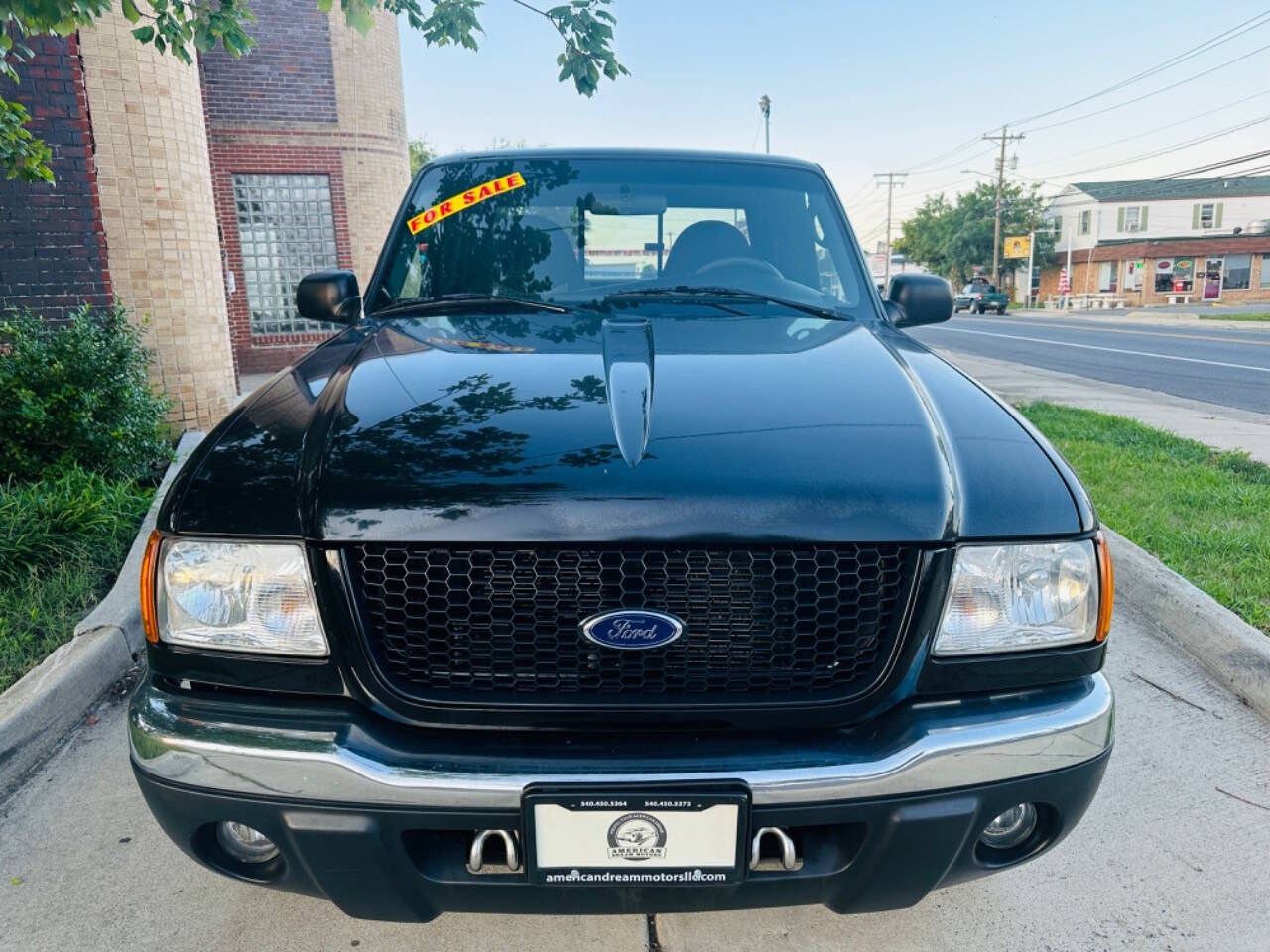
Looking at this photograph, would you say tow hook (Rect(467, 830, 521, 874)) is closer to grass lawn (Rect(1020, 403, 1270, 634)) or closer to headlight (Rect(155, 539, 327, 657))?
headlight (Rect(155, 539, 327, 657))

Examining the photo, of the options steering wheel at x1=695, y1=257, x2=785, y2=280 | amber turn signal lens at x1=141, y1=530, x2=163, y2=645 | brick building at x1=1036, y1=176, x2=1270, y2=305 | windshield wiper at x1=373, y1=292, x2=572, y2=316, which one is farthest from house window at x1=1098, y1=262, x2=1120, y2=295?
amber turn signal lens at x1=141, y1=530, x2=163, y2=645

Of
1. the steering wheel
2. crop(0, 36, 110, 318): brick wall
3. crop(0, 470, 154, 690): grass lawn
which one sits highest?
crop(0, 36, 110, 318): brick wall

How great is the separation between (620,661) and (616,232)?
5.96 feet

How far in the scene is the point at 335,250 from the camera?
Answer: 559 inches

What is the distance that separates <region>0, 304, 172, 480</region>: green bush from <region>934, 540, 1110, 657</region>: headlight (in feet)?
16.3

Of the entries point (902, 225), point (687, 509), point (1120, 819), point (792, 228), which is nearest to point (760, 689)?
point (687, 509)

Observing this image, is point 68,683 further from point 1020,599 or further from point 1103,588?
point 1103,588

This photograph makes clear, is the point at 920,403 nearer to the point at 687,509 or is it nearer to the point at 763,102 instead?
the point at 687,509

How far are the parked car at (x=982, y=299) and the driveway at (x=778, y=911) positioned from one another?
149 ft

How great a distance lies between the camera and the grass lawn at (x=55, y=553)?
11.1 ft

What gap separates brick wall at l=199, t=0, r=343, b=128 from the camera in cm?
1288

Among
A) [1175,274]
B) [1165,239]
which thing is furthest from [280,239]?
[1165,239]

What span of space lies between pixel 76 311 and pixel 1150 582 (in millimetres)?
6853

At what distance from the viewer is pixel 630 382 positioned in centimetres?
188
